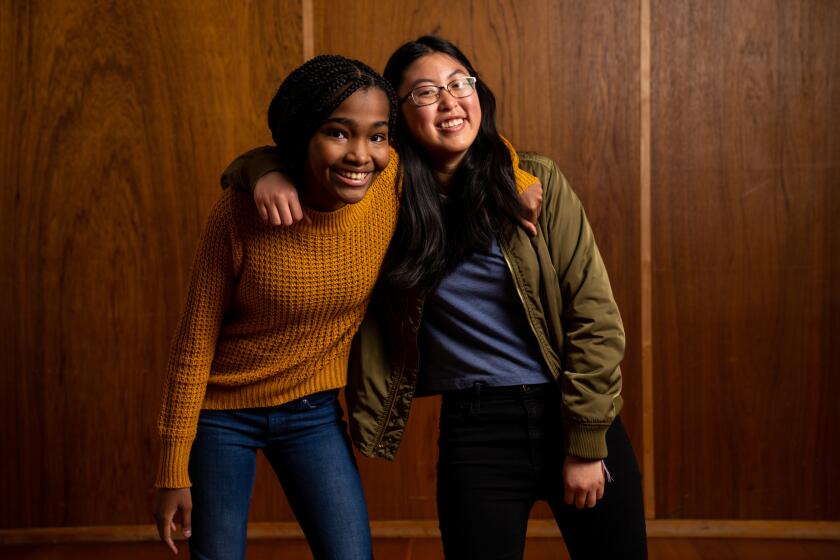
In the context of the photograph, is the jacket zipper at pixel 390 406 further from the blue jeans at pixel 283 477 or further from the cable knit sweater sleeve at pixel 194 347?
the cable knit sweater sleeve at pixel 194 347

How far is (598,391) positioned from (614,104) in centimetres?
146

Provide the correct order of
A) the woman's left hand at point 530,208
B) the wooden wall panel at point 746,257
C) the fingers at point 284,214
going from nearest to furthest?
the fingers at point 284,214
the woman's left hand at point 530,208
the wooden wall panel at point 746,257

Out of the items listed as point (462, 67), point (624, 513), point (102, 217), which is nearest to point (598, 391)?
point (624, 513)

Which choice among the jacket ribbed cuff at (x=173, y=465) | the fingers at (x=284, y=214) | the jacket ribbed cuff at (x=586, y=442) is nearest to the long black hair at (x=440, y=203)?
the fingers at (x=284, y=214)

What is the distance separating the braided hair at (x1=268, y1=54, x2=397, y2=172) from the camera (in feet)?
4.60

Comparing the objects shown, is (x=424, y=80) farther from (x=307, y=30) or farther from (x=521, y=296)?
(x=307, y=30)

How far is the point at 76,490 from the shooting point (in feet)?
9.53

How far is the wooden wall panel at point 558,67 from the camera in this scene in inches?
105

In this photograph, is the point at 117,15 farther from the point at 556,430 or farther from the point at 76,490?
the point at 556,430

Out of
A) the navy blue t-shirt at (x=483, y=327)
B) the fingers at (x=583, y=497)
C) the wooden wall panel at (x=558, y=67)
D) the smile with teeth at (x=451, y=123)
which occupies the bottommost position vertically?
the fingers at (x=583, y=497)

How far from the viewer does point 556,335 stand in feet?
4.95

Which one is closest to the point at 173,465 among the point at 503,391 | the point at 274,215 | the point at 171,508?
the point at 171,508

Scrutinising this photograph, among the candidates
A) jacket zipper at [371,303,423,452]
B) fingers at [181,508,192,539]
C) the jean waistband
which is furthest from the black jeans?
fingers at [181,508,192,539]

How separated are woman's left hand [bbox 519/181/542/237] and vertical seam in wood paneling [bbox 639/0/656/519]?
4.34 feet
